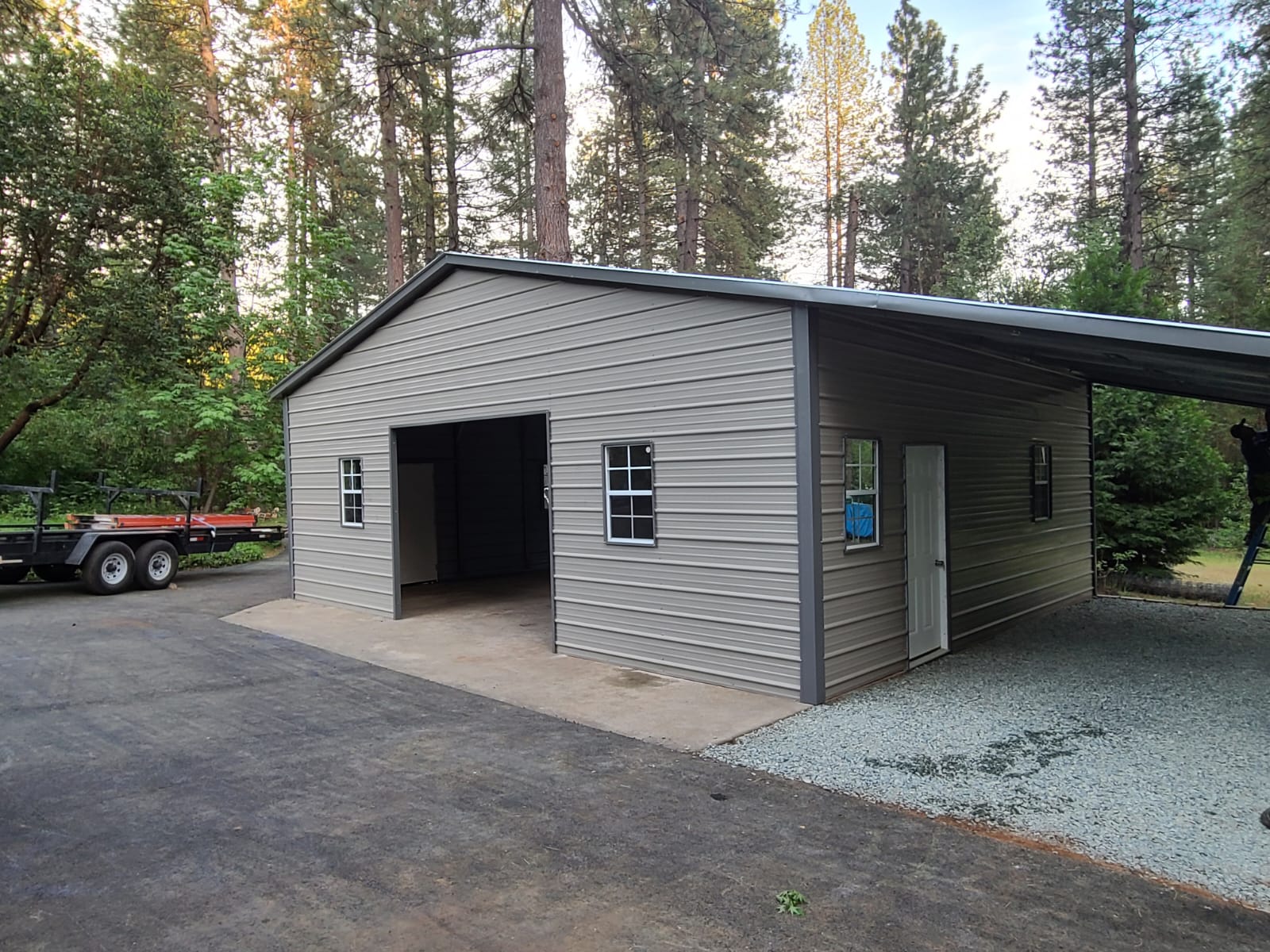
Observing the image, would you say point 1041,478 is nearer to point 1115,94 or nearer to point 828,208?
point 1115,94

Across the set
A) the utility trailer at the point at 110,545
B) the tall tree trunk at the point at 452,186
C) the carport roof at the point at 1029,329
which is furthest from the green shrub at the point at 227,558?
the tall tree trunk at the point at 452,186

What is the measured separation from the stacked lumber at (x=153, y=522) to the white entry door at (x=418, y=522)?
10.2 feet

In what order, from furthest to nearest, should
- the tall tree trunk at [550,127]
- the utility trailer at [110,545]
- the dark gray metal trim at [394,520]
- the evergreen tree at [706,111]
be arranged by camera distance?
the evergreen tree at [706,111]
the tall tree trunk at [550,127]
the utility trailer at [110,545]
the dark gray metal trim at [394,520]

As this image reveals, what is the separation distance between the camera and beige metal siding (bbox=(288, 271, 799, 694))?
5637 mm

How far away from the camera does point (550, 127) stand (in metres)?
11.1

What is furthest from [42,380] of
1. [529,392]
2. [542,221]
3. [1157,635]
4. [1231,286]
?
[1231,286]

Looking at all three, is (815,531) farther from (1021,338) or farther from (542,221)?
(542,221)

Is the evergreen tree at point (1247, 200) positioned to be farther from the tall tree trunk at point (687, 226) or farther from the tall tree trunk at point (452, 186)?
the tall tree trunk at point (452, 186)

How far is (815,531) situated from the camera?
536 cm

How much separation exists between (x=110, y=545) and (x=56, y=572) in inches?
57.3

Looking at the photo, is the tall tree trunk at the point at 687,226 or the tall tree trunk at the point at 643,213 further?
the tall tree trunk at the point at 687,226

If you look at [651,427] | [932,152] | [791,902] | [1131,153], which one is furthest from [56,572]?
[1131,153]

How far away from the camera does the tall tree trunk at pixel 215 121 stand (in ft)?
53.2

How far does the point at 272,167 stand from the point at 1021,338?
1650 cm
